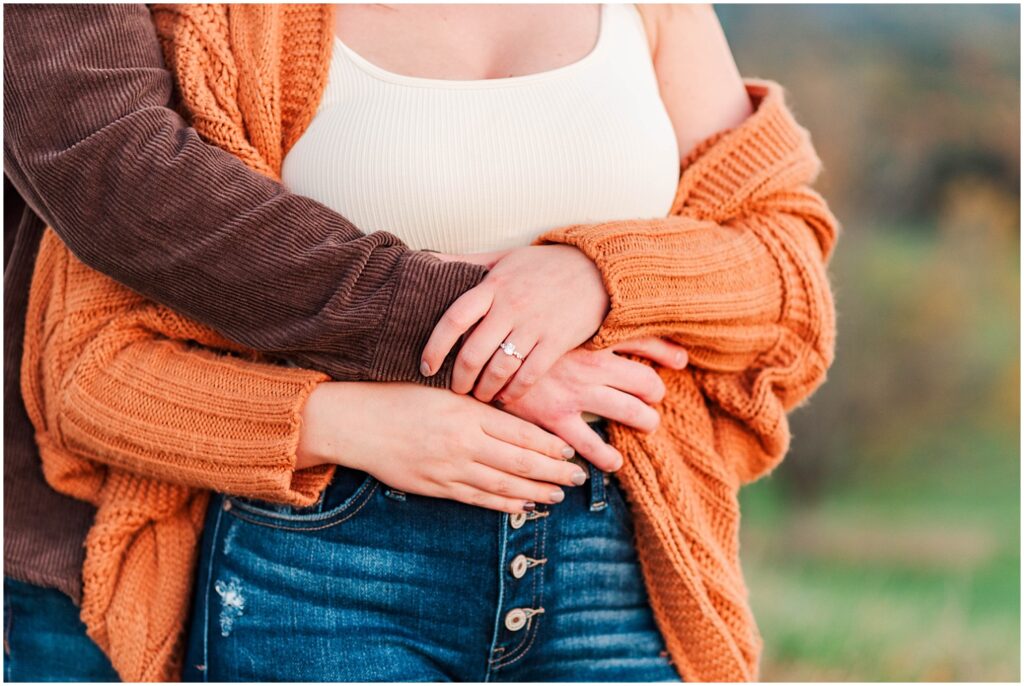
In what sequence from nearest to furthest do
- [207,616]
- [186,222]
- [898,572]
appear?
[186,222]
[207,616]
[898,572]

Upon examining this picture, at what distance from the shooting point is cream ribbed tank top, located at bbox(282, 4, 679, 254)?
1.12m

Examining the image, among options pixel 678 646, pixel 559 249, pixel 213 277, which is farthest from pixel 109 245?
pixel 678 646

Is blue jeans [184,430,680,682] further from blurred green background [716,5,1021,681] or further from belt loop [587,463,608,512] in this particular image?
blurred green background [716,5,1021,681]

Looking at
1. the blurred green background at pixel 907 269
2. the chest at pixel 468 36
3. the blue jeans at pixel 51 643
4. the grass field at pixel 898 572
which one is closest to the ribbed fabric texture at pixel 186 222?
the chest at pixel 468 36

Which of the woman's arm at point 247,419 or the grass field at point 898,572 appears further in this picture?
the grass field at point 898,572

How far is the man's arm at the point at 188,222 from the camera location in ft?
3.39

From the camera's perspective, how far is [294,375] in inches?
42.9

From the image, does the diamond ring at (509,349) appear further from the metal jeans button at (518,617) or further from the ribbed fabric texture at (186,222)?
the metal jeans button at (518,617)

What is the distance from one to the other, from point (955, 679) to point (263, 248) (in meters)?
2.39

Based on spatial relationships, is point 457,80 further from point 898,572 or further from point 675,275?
point 898,572

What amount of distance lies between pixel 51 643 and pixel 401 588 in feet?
1.56

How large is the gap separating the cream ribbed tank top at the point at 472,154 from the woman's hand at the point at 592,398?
0.54ft

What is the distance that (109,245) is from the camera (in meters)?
1.05

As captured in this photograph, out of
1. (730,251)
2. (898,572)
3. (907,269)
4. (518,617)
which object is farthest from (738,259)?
(907,269)
